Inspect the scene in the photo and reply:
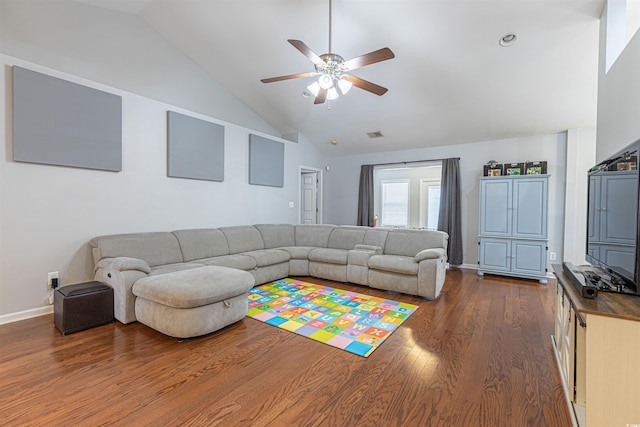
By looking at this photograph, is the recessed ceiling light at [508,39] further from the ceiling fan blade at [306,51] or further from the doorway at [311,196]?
the doorway at [311,196]

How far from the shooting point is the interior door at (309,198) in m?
7.29

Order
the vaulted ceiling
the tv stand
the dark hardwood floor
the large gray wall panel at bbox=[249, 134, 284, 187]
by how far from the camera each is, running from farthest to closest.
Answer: the large gray wall panel at bbox=[249, 134, 284, 187]
the vaulted ceiling
the dark hardwood floor
the tv stand

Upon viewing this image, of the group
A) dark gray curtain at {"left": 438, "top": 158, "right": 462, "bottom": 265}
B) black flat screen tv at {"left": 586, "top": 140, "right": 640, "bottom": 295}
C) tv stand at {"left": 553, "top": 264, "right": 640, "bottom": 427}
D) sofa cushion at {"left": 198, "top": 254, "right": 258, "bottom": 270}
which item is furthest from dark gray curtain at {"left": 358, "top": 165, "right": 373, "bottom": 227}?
tv stand at {"left": 553, "top": 264, "right": 640, "bottom": 427}

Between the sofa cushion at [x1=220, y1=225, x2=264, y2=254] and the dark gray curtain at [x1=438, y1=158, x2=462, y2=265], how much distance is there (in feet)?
11.7

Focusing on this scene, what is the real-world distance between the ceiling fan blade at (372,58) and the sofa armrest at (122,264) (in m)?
2.83

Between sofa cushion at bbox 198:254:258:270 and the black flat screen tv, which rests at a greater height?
the black flat screen tv

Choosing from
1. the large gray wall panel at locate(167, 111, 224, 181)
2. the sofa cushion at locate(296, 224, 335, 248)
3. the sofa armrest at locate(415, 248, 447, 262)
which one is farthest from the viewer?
the sofa cushion at locate(296, 224, 335, 248)

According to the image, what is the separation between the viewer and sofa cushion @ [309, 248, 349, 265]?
4425 millimetres

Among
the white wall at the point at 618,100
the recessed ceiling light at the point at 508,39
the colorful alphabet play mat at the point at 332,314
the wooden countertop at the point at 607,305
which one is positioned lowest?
the colorful alphabet play mat at the point at 332,314

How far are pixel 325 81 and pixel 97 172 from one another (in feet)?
9.40

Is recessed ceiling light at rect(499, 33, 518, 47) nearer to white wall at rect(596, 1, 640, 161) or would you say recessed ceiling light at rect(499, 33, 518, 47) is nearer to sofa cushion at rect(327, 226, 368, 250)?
white wall at rect(596, 1, 640, 161)

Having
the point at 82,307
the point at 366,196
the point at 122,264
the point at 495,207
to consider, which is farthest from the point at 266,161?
the point at 495,207

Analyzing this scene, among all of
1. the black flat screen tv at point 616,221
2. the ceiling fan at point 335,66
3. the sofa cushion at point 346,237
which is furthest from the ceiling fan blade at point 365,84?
the sofa cushion at point 346,237

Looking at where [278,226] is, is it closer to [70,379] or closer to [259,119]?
[259,119]
